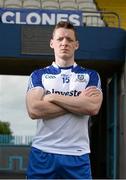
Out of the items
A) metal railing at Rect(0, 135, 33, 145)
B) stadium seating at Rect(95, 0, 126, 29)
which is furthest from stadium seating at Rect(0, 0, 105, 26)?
metal railing at Rect(0, 135, 33, 145)

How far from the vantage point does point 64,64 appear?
312cm

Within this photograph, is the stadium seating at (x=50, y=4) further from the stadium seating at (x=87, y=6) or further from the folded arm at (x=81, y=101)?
the folded arm at (x=81, y=101)

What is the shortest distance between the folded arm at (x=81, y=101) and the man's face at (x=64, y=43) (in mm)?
248

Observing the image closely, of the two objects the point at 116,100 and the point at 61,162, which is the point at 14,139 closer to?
the point at 116,100

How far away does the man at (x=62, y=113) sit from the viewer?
9.68 feet

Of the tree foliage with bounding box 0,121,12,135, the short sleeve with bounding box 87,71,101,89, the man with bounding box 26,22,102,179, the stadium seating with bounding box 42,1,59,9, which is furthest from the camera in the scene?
the stadium seating with bounding box 42,1,59,9

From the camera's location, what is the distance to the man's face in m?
3.08

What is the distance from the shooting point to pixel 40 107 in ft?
9.95

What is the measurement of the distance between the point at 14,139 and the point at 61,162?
1070cm

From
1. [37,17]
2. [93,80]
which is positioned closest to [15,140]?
[37,17]

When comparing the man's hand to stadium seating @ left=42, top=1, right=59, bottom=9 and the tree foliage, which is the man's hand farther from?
stadium seating @ left=42, top=1, right=59, bottom=9

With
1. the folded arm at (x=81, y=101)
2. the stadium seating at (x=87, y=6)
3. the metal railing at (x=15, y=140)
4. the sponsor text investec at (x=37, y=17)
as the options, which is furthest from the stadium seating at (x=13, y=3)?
the folded arm at (x=81, y=101)

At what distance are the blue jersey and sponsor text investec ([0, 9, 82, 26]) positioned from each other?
25.1ft

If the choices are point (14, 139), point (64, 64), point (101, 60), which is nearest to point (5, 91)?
point (14, 139)
